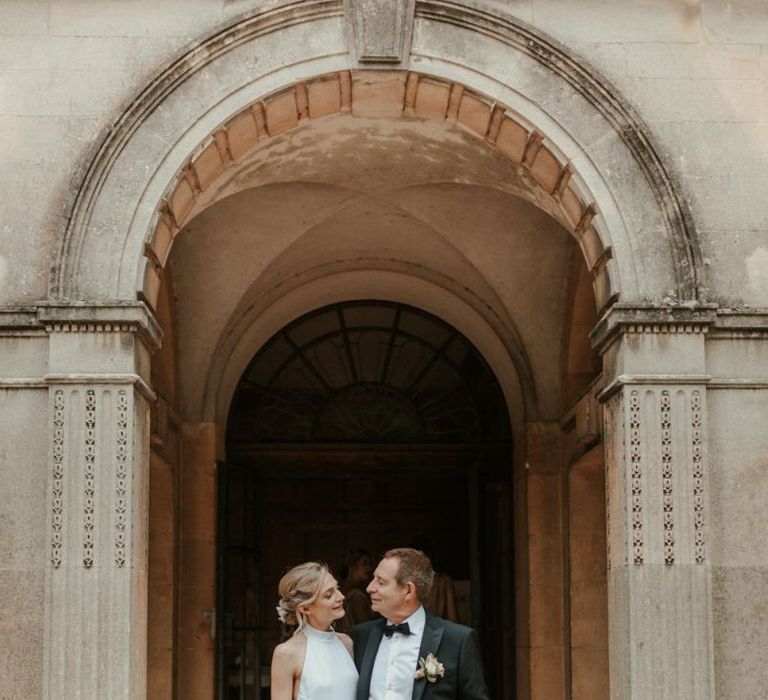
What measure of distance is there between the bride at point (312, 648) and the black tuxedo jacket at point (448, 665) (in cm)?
16

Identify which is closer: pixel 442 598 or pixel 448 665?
pixel 448 665

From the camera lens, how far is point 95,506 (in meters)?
9.30

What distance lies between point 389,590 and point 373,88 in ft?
14.6

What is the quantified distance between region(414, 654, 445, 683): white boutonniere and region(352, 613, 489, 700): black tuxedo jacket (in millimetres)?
20

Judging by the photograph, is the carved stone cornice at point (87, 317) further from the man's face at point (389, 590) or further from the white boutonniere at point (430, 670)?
the white boutonniere at point (430, 670)

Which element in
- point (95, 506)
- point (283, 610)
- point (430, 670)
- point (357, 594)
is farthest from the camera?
point (357, 594)

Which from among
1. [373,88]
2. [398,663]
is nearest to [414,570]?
[398,663]

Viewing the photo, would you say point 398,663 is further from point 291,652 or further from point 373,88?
point 373,88

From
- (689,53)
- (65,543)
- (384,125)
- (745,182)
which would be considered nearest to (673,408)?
(745,182)

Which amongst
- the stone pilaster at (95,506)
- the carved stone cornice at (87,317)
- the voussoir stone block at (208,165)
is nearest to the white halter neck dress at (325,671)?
the stone pilaster at (95,506)

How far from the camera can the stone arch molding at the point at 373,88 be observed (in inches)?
382

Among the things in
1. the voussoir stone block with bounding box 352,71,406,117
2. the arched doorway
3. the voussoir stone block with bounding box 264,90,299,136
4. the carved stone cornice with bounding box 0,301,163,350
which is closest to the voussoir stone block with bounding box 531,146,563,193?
the voussoir stone block with bounding box 352,71,406,117

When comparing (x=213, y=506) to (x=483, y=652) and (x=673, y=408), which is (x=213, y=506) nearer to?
(x=483, y=652)

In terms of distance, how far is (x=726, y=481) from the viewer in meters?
9.62
